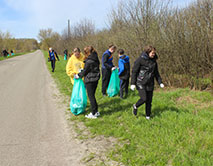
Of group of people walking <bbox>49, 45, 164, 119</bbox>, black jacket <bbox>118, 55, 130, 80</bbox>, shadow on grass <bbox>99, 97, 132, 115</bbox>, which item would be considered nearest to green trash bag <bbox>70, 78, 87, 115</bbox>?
group of people walking <bbox>49, 45, 164, 119</bbox>

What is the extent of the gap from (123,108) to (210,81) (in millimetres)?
3299

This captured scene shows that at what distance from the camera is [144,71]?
14.5 ft

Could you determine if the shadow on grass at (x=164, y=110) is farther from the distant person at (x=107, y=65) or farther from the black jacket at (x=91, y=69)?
the distant person at (x=107, y=65)

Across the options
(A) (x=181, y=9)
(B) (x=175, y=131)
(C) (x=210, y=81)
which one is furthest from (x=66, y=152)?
(A) (x=181, y=9)

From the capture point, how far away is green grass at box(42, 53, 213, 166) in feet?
10.1

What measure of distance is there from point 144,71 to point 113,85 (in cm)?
258

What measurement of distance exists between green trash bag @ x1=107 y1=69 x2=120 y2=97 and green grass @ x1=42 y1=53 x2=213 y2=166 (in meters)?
0.77

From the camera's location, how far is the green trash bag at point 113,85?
6918 millimetres

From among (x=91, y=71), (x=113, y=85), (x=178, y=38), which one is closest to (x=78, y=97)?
(x=91, y=71)

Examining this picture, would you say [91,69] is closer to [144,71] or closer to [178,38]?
[144,71]

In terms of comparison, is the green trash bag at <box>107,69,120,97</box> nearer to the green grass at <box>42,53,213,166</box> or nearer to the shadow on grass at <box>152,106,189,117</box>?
the green grass at <box>42,53,213,166</box>

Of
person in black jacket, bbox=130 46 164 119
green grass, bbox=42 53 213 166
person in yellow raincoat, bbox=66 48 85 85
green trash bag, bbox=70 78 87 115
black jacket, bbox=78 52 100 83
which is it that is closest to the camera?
green grass, bbox=42 53 213 166

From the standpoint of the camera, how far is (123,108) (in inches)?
220

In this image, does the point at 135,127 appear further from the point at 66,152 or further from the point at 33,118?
the point at 33,118
